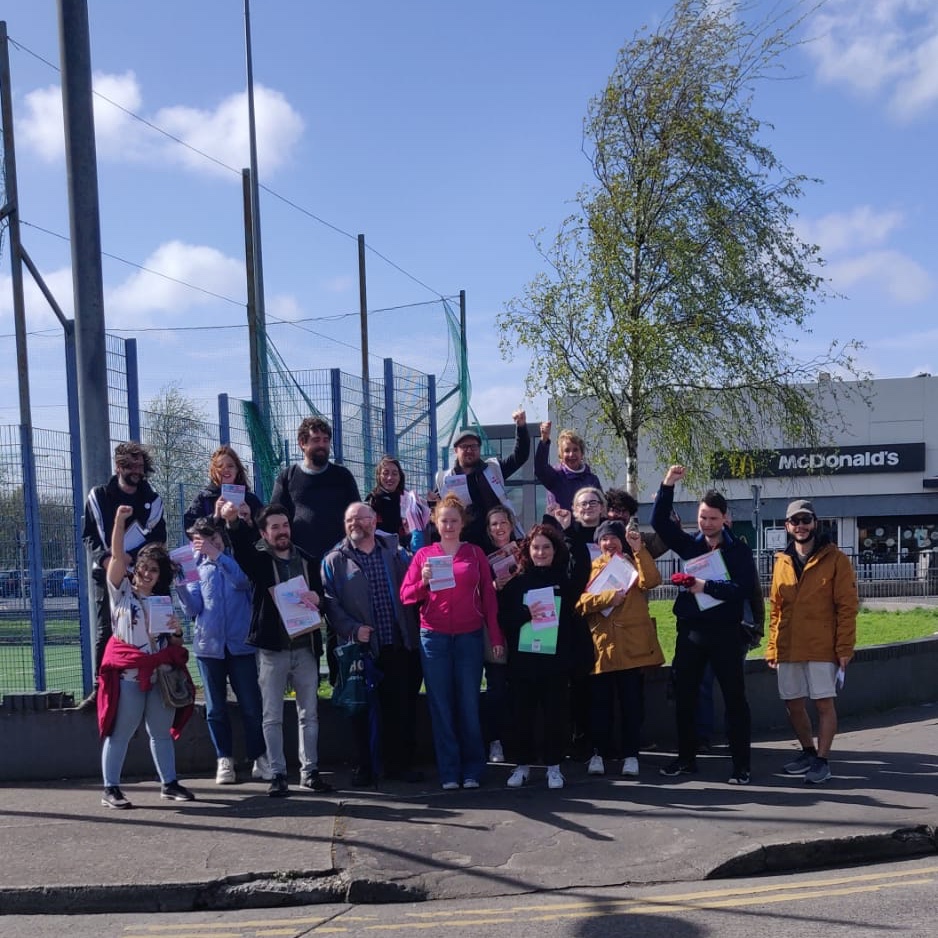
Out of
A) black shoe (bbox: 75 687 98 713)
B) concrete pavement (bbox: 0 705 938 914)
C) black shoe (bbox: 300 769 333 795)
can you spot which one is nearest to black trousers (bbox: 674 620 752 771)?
concrete pavement (bbox: 0 705 938 914)

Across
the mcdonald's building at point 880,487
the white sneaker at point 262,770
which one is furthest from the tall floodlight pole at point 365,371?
the mcdonald's building at point 880,487

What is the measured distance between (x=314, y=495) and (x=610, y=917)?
394 cm

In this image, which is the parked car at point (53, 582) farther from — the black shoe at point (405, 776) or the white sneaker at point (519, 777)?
the white sneaker at point (519, 777)

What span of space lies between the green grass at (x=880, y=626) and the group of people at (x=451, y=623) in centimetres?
435

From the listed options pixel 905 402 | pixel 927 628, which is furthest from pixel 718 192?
pixel 905 402

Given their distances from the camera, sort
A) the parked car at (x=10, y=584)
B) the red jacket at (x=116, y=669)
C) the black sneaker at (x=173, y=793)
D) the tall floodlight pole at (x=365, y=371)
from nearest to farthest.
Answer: the red jacket at (x=116, y=669) → the black sneaker at (x=173, y=793) → the parked car at (x=10, y=584) → the tall floodlight pole at (x=365, y=371)

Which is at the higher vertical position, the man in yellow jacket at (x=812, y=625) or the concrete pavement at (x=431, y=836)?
the man in yellow jacket at (x=812, y=625)

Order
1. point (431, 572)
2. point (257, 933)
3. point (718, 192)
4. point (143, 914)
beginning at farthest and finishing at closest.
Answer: point (718, 192) < point (431, 572) < point (143, 914) < point (257, 933)

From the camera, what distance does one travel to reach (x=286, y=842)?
6258mm

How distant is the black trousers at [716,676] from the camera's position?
7512 millimetres

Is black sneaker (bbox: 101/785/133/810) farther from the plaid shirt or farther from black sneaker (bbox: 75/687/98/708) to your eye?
the plaid shirt

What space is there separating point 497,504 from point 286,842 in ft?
10.3

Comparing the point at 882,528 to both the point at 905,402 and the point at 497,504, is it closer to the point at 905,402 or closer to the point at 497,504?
the point at 905,402

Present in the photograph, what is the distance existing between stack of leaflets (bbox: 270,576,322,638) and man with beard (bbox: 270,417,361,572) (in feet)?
2.15
